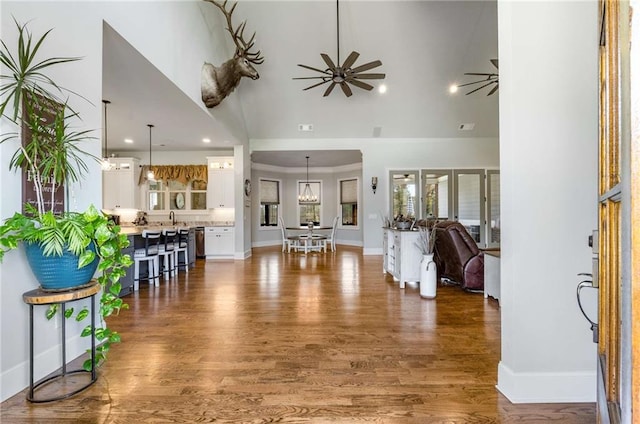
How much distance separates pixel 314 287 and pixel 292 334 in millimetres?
1727

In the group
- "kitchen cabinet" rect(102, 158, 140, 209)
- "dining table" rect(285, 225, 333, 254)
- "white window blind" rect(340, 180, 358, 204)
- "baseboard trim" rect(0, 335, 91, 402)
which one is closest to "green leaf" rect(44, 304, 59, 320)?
"baseboard trim" rect(0, 335, 91, 402)

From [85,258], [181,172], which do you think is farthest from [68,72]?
[181,172]

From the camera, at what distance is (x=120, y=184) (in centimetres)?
773

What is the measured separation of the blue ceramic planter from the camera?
180 centimetres

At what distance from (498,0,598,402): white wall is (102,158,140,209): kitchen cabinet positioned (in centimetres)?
840

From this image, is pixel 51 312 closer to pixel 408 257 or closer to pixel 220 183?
pixel 408 257

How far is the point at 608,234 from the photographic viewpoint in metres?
0.76

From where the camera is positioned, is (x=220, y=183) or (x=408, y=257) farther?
(x=220, y=183)

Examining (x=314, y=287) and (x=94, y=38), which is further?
(x=314, y=287)

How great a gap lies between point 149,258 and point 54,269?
3169mm

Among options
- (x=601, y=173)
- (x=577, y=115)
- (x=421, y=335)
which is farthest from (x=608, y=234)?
(x=421, y=335)

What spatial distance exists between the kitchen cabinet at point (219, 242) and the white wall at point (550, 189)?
21.4ft

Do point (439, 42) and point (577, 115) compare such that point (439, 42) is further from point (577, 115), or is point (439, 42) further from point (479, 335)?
point (479, 335)

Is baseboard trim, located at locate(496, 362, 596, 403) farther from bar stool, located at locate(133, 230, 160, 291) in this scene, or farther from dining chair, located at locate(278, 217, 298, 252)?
dining chair, located at locate(278, 217, 298, 252)
